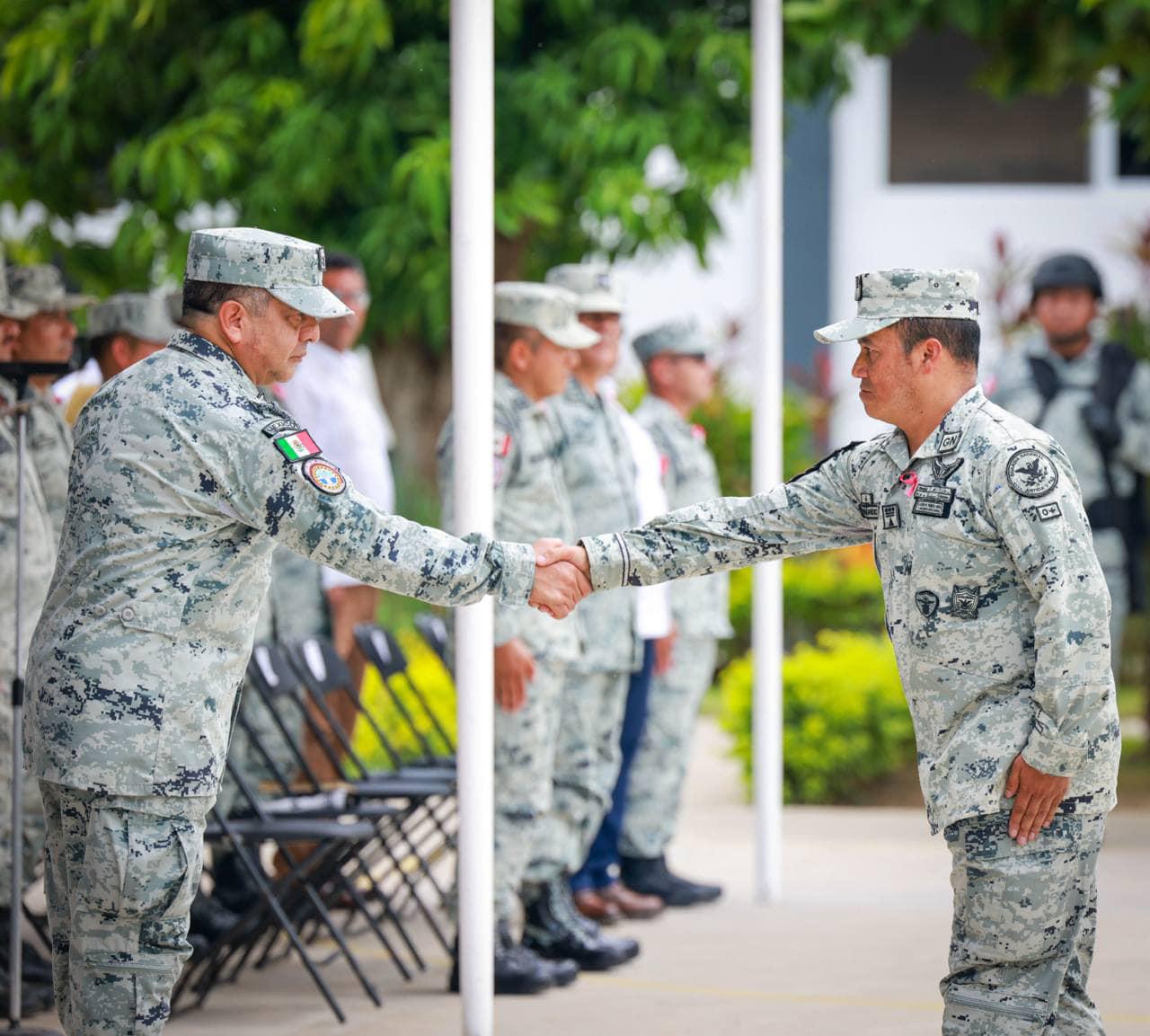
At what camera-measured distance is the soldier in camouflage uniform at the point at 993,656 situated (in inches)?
160

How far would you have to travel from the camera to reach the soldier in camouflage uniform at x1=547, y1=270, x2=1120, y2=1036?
4.07 metres

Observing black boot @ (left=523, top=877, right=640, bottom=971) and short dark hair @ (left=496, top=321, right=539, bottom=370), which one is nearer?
short dark hair @ (left=496, top=321, right=539, bottom=370)

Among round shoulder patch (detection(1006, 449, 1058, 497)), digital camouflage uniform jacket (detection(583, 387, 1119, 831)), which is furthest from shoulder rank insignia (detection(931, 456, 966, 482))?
round shoulder patch (detection(1006, 449, 1058, 497))

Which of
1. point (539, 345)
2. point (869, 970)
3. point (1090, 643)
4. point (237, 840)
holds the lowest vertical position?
point (869, 970)

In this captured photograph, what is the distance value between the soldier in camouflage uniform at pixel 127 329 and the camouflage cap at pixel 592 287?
1.50 meters

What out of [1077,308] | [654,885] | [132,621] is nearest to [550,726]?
[654,885]

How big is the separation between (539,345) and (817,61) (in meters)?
4.11

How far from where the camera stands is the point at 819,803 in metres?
10.2

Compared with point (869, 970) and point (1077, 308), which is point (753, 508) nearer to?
point (869, 970)

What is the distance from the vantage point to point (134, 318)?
6.59 metres

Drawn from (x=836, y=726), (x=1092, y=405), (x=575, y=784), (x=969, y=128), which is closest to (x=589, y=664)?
(x=575, y=784)

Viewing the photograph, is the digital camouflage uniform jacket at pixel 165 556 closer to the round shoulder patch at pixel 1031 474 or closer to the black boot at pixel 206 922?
the round shoulder patch at pixel 1031 474

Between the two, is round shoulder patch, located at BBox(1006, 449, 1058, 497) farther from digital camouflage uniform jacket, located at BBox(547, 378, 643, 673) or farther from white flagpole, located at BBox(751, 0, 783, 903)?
white flagpole, located at BBox(751, 0, 783, 903)

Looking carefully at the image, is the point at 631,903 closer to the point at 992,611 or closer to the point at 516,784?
the point at 516,784
